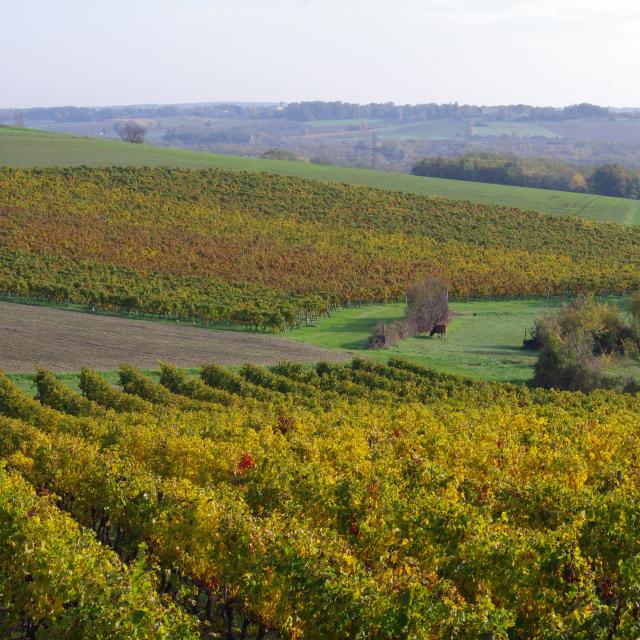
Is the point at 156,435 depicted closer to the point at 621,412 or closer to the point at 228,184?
the point at 621,412

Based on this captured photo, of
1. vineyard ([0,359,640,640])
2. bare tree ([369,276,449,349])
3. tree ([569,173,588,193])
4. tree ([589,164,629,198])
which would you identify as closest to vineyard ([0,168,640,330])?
bare tree ([369,276,449,349])

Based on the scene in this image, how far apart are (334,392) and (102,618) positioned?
28.9 meters

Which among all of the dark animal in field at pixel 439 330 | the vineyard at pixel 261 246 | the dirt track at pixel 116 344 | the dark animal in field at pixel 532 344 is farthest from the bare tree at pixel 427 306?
the dirt track at pixel 116 344

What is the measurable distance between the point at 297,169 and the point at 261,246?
46334 millimetres

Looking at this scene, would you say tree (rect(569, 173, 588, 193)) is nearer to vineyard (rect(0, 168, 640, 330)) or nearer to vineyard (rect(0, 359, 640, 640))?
vineyard (rect(0, 168, 640, 330))

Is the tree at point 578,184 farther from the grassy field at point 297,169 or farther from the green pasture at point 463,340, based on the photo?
the green pasture at point 463,340

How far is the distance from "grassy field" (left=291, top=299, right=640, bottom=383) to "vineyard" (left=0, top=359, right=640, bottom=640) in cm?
1922

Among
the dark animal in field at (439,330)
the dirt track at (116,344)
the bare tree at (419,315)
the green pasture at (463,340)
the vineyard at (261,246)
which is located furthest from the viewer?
the vineyard at (261,246)

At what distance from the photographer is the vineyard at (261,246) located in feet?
227

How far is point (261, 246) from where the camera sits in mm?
88375

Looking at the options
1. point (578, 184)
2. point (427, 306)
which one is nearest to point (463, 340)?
point (427, 306)

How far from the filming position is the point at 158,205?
3971 inches

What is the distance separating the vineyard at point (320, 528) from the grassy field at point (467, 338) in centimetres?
1922

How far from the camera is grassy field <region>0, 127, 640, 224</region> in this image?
118 m
